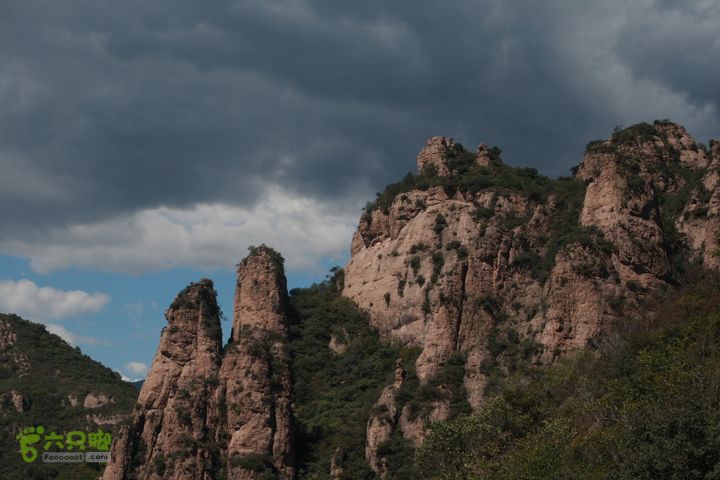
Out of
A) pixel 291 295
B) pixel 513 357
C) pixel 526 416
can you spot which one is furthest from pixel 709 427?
pixel 291 295

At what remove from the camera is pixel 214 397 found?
7775 cm

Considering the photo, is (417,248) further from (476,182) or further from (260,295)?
(260,295)

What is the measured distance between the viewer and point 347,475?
72000 mm

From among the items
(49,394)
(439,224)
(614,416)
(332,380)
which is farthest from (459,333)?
(49,394)

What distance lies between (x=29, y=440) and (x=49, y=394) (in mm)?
9610

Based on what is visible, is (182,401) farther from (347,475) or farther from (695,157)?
(695,157)

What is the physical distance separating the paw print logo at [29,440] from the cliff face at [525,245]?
27.5m

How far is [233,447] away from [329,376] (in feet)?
37.8

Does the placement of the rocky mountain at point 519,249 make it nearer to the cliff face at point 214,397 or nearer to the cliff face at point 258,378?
the cliff face at point 258,378

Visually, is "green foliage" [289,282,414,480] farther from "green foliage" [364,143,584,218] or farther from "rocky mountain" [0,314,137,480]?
"rocky mountain" [0,314,137,480]

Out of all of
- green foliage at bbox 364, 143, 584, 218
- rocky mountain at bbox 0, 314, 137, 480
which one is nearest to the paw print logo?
rocky mountain at bbox 0, 314, 137, 480

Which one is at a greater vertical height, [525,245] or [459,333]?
[525,245]

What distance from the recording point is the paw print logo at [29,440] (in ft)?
304

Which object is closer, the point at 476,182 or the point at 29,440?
the point at 476,182
